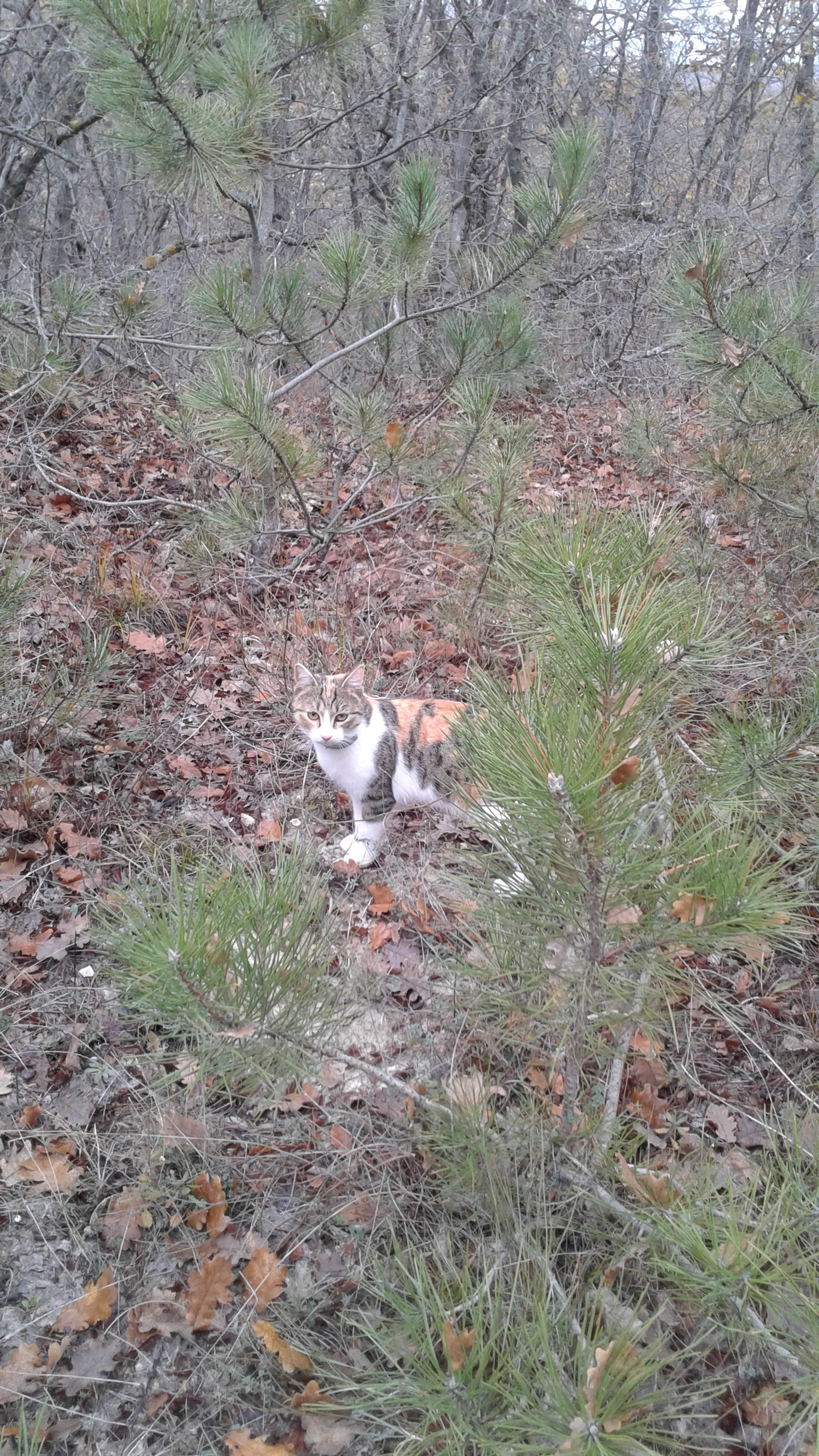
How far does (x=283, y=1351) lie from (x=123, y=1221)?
0.54 meters

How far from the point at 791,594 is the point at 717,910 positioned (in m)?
2.99

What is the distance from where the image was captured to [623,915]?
4.76ft

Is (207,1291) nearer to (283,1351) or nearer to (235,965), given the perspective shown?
(283,1351)

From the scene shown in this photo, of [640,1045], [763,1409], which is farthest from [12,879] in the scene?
→ [763,1409]

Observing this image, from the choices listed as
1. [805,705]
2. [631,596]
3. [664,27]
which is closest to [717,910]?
[631,596]

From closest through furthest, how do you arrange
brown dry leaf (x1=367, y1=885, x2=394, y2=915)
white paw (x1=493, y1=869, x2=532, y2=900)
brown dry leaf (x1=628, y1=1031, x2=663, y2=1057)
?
white paw (x1=493, y1=869, x2=532, y2=900)
brown dry leaf (x1=628, y1=1031, x2=663, y2=1057)
brown dry leaf (x1=367, y1=885, x2=394, y2=915)

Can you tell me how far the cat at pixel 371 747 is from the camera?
354 cm

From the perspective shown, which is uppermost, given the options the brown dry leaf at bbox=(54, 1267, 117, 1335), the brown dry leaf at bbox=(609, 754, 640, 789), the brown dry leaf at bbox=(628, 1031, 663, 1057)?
the brown dry leaf at bbox=(609, 754, 640, 789)

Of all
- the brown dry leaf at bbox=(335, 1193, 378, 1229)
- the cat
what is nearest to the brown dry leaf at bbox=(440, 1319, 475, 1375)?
the brown dry leaf at bbox=(335, 1193, 378, 1229)

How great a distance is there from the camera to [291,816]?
12.6ft

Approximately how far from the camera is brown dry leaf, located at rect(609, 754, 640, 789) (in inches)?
50.6

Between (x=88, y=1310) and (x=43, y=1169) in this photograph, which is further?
(x=43, y=1169)

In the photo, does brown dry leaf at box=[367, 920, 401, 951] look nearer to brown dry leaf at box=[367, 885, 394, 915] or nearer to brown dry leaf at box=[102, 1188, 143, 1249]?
brown dry leaf at box=[367, 885, 394, 915]

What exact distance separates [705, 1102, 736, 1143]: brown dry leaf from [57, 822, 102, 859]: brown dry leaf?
2.27 m
